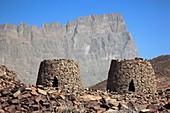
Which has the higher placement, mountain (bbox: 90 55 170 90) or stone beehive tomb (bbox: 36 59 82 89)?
mountain (bbox: 90 55 170 90)

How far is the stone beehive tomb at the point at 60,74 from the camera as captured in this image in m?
22.9

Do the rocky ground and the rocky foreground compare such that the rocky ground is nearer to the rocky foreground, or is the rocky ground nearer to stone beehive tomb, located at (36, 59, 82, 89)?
→ the rocky foreground

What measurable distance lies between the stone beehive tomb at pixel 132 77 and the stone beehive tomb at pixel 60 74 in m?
2.30

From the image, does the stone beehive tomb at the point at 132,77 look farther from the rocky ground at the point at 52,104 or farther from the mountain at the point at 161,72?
the mountain at the point at 161,72

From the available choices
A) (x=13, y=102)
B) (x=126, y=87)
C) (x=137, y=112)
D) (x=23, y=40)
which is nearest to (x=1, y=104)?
(x=13, y=102)

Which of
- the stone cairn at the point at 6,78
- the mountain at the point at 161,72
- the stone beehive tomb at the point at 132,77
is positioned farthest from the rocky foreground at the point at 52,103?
the mountain at the point at 161,72

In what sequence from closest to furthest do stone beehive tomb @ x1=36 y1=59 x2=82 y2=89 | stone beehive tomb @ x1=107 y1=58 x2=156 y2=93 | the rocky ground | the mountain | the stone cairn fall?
the rocky ground < the stone cairn < stone beehive tomb @ x1=36 y1=59 x2=82 y2=89 < stone beehive tomb @ x1=107 y1=58 x2=156 y2=93 < the mountain

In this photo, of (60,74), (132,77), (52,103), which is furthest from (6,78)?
(132,77)

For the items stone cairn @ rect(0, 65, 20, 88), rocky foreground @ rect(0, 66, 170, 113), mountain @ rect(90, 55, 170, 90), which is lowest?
rocky foreground @ rect(0, 66, 170, 113)

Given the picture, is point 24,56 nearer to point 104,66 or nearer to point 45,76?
point 104,66

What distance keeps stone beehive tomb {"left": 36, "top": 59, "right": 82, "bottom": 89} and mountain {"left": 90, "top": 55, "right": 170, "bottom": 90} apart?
21.6 metres

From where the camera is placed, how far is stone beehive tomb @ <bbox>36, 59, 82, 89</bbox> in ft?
75.0

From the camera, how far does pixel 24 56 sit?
174m

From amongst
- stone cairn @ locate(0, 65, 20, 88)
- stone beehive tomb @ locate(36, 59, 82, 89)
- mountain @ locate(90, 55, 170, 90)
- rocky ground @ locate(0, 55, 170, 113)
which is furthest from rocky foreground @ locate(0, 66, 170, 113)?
mountain @ locate(90, 55, 170, 90)
